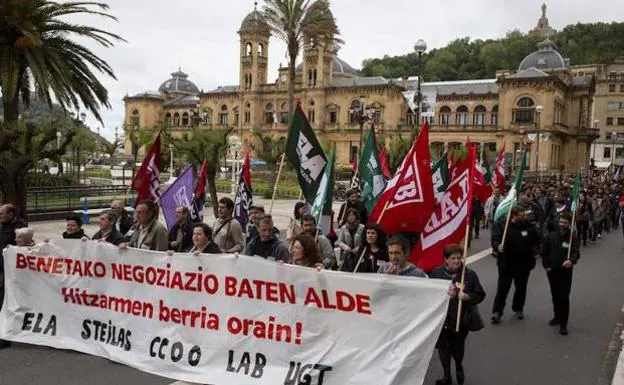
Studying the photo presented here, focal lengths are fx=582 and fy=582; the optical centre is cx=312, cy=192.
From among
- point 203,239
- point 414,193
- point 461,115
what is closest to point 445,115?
point 461,115

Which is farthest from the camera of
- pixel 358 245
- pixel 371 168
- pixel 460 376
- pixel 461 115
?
pixel 461 115

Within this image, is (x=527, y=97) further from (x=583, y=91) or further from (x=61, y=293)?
(x=61, y=293)

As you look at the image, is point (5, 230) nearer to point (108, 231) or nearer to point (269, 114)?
point (108, 231)

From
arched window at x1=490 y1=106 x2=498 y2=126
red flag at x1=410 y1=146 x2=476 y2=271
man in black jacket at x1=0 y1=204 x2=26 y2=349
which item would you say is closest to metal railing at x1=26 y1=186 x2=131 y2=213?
man in black jacket at x1=0 y1=204 x2=26 y2=349

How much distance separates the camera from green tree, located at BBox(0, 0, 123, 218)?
14.3 meters

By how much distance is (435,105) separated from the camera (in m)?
70.0

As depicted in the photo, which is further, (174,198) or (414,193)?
(174,198)

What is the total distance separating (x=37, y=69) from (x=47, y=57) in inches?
39.9

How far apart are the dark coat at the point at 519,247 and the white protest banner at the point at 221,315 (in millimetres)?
4340

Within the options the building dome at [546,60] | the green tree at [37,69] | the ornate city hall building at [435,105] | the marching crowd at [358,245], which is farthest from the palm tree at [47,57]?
the building dome at [546,60]

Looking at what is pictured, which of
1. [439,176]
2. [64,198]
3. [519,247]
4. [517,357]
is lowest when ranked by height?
[517,357]

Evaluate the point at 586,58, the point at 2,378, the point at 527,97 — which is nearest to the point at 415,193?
the point at 2,378

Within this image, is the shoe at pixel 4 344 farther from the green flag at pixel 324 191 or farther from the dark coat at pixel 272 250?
the green flag at pixel 324 191

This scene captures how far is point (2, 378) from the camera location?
5.97 metres
